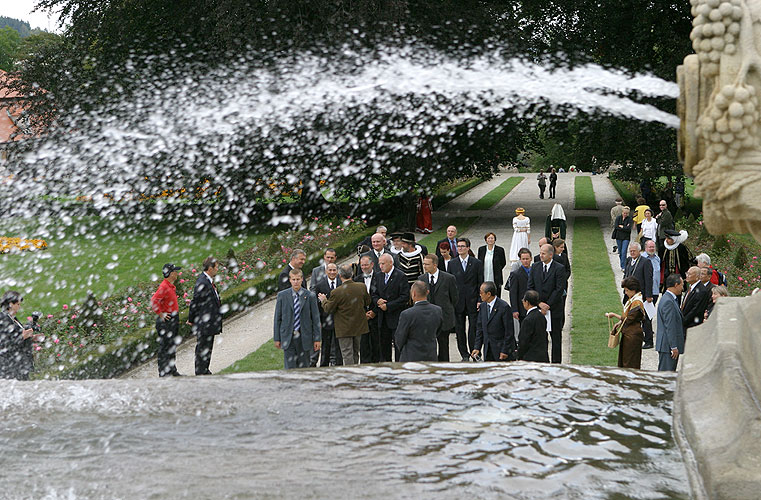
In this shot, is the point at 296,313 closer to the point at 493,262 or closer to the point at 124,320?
the point at 124,320

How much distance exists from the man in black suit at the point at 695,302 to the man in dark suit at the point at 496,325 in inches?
73.3

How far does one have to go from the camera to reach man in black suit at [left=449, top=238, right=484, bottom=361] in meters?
10.9

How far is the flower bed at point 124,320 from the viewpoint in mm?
10539

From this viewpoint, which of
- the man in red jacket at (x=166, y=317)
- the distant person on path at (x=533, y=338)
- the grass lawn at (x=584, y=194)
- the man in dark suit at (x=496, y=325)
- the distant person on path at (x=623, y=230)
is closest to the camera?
the distant person on path at (x=533, y=338)

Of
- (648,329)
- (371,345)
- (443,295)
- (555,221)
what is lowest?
(371,345)

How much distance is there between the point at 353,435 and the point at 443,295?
502 cm

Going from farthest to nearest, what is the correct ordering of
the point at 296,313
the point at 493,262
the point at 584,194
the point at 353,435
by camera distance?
the point at 584,194, the point at 493,262, the point at 296,313, the point at 353,435

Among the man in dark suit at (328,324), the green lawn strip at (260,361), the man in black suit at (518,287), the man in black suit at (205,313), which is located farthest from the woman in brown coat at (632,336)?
the man in black suit at (205,313)

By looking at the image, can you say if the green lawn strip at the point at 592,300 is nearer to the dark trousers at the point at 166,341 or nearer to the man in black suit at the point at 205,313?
the man in black suit at the point at 205,313

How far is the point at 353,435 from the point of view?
5.24m

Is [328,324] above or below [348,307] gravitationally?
below

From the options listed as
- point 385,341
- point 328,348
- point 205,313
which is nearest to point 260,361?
point 328,348

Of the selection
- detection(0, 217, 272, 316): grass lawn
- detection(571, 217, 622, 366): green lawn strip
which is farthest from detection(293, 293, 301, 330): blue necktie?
detection(0, 217, 272, 316): grass lawn

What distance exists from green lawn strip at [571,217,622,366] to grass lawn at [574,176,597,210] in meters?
9.56
